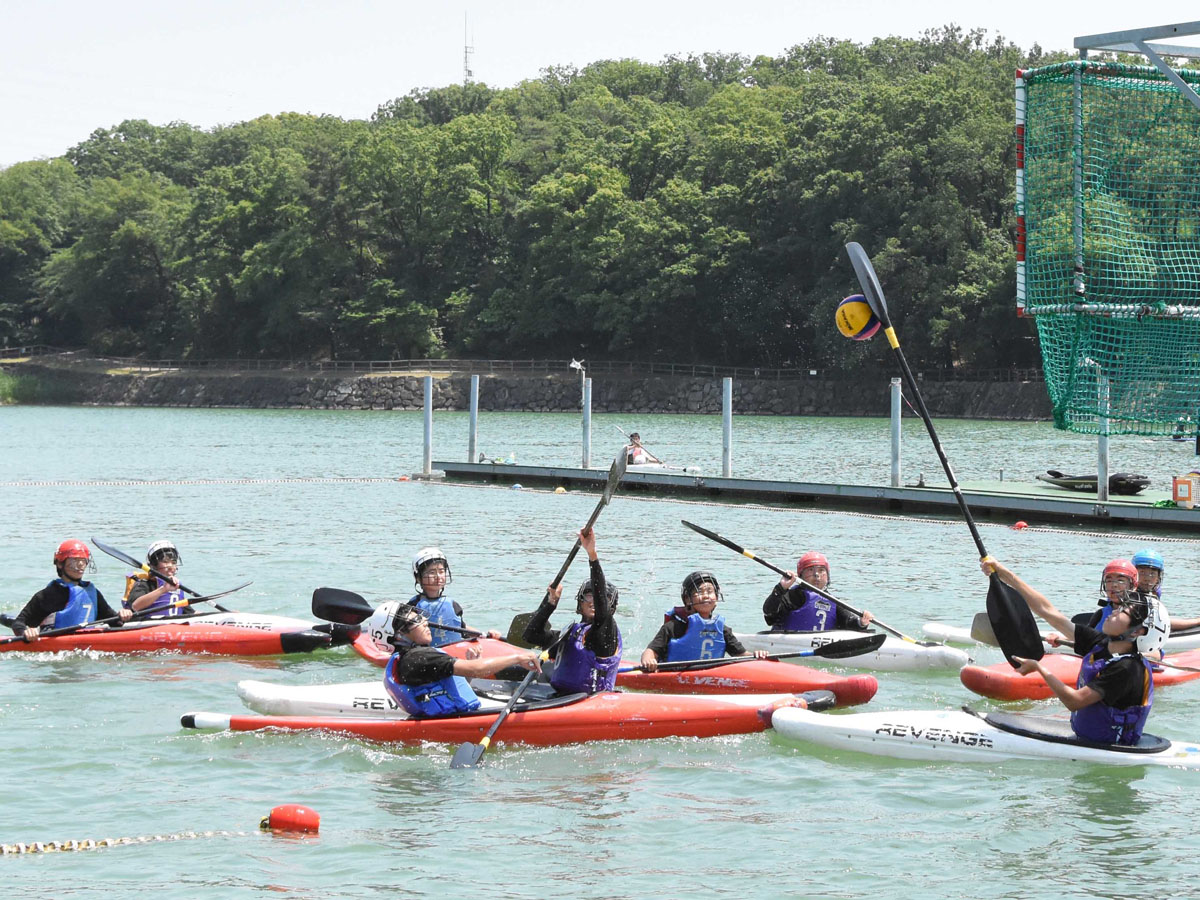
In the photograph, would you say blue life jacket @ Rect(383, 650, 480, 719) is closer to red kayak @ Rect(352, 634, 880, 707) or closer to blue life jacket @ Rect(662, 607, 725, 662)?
red kayak @ Rect(352, 634, 880, 707)

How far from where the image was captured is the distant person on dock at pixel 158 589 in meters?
14.0

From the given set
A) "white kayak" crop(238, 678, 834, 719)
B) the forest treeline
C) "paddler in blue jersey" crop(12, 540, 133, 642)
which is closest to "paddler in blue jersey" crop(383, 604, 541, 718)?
"white kayak" crop(238, 678, 834, 719)

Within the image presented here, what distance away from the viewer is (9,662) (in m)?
13.5

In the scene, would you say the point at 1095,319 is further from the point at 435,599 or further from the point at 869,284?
the point at 435,599

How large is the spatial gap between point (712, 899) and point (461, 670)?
9.62 feet

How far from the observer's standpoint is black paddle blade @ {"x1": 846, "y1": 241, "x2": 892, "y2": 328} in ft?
34.5

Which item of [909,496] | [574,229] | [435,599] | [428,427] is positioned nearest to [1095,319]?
[909,496]

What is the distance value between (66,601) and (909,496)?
46.6 feet

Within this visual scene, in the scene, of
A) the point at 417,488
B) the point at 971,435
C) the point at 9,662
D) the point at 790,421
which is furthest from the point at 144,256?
the point at 9,662

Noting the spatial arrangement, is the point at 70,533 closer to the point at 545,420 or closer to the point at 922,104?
the point at 545,420

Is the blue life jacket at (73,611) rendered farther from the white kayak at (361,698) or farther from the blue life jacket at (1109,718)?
the blue life jacket at (1109,718)

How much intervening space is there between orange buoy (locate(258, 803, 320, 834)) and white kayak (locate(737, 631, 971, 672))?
16.1 feet

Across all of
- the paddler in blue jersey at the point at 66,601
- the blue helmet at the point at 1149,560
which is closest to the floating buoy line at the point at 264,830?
the paddler in blue jersey at the point at 66,601

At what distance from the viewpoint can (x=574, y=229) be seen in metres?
81.1
